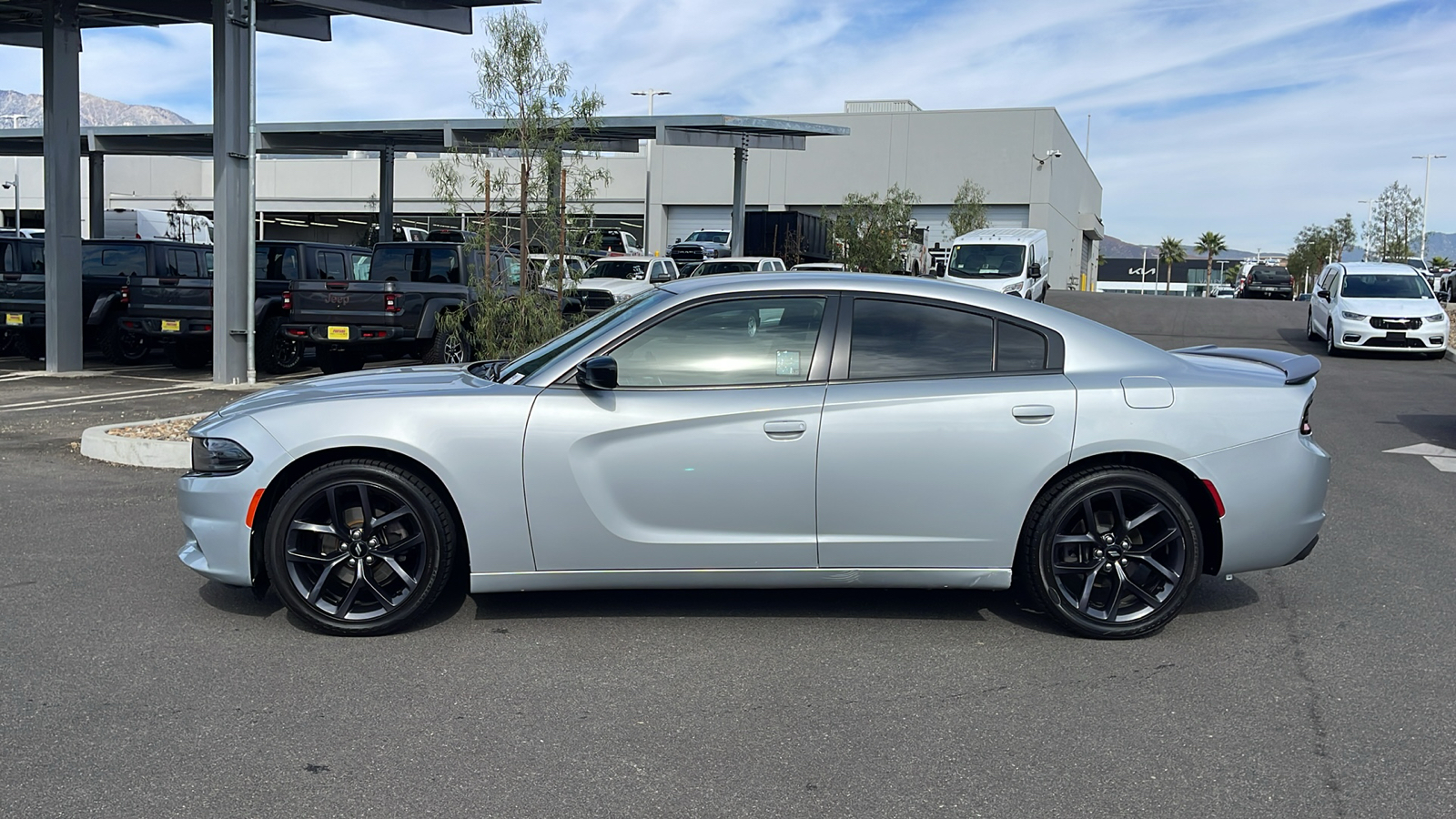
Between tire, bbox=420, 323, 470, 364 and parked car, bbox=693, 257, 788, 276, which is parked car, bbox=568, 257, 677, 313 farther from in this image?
tire, bbox=420, 323, 470, 364

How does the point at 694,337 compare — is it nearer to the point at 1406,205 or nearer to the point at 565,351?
the point at 565,351

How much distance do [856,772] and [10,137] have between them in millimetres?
34963

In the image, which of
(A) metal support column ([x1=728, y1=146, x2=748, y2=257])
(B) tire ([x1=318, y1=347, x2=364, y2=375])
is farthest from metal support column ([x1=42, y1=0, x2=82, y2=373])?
(A) metal support column ([x1=728, y1=146, x2=748, y2=257])

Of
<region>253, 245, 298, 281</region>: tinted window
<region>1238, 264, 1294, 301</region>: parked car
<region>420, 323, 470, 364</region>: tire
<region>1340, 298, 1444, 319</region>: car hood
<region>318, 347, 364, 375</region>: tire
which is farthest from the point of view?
<region>1238, 264, 1294, 301</region>: parked car

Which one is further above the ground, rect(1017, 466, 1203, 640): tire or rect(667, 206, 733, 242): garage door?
rect(667, 206, 733, 242): garage door

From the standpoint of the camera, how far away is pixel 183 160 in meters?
61.2

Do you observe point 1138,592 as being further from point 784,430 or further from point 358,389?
point 358,389

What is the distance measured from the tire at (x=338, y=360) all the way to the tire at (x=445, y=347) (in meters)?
1.05

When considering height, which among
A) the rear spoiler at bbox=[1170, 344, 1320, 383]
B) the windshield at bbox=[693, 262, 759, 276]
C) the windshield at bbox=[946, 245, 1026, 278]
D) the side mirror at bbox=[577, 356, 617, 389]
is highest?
the windshield at bbox=[946, 245, 1026, 278]

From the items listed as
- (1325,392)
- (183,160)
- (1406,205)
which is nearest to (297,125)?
(1325,392)

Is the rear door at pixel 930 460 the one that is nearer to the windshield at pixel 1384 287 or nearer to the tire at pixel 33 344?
the tire at pixel 33 344

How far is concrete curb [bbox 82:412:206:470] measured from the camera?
29.7 ft

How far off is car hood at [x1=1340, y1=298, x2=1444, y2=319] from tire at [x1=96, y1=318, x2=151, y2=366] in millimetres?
20272

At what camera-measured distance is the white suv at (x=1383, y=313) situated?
21750 mm
